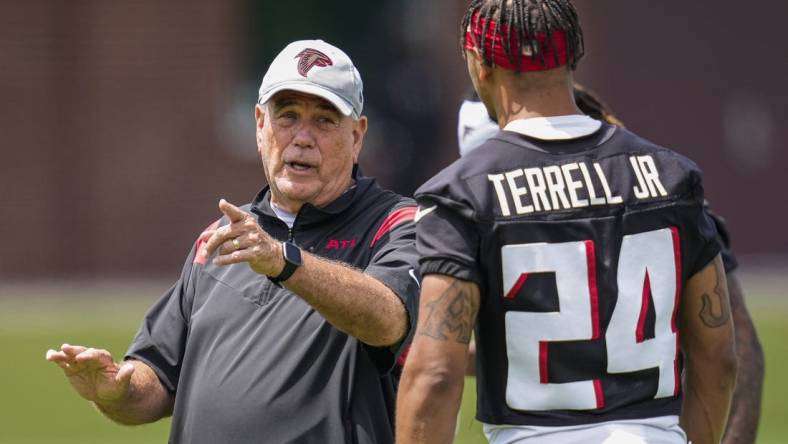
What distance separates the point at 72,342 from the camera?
15.1 meters

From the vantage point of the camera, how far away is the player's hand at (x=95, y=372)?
4.60 metres

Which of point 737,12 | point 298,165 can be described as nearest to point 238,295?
point 298,165

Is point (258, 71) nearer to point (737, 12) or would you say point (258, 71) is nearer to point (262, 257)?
point (737, 12)

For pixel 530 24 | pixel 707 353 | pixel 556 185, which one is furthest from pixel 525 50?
pixel 707 353

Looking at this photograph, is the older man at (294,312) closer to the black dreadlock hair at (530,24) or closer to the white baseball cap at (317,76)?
the white baseball cap at (317,76)

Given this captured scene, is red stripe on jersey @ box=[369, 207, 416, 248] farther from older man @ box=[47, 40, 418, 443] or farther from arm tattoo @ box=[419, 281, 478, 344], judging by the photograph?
arm tattoo @ box=[419, 281, 478, 344]

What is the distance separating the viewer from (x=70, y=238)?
20875 mm

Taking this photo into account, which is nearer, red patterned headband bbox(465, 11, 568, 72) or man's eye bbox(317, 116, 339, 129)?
red patterned headband bbox(465, 11, 568, 72)

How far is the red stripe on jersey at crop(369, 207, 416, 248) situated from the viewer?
4715 millimetres

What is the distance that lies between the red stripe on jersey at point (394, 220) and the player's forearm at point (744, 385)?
1.19m

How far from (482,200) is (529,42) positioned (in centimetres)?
48

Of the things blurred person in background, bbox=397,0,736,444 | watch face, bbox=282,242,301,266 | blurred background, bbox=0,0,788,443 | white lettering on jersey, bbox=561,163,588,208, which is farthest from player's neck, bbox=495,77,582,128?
blurred background, bbox=0,0,788,443

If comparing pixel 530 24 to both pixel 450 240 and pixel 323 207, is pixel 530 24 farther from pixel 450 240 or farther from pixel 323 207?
pixel 323 207

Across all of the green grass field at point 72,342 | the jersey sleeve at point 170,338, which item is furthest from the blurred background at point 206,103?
the jersey sleeve at point 170,338
